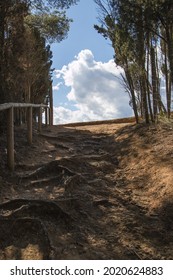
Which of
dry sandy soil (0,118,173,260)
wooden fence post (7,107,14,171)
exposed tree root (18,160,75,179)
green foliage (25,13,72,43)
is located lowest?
dry sandy soil (0,118,173,260)

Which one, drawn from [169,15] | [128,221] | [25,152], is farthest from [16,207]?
[169,15]

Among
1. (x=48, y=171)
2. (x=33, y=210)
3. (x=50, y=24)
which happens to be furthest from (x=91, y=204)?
(x=50, y=24)

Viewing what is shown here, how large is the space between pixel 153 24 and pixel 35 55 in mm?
6023

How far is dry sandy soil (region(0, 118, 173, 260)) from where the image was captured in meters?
3.95

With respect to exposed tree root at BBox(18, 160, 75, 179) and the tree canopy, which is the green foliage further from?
exposed tree root at BBox(18, 160, 75, 179)

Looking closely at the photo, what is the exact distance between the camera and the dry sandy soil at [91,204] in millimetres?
3945

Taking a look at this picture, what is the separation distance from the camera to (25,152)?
7.60m

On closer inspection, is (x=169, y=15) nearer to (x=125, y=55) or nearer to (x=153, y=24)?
(x=153, y=24)

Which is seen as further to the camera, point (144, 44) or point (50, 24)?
point (50, 24)

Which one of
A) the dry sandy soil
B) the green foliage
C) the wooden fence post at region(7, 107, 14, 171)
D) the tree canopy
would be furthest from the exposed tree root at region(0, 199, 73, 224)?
the green foliage

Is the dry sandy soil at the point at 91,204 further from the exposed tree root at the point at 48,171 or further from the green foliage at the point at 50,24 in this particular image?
the green foliage at the point at 50,24

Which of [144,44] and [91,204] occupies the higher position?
[144,44]

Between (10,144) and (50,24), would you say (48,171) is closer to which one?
(10,144)

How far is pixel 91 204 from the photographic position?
199 inches
